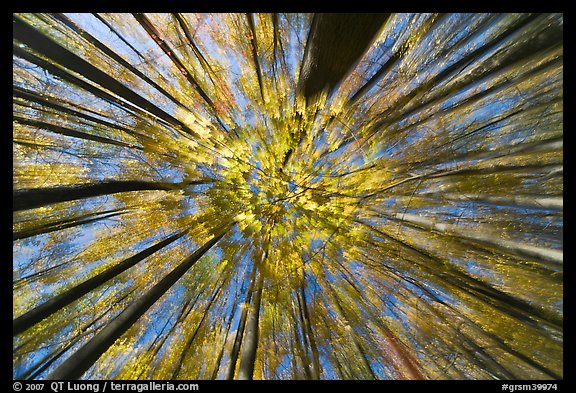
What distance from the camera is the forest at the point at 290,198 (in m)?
1.13

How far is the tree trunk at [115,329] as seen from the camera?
116cm

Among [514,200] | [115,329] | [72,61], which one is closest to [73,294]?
[115,329]

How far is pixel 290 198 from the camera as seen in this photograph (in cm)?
121

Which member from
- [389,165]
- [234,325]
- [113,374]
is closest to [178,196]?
[234,325]

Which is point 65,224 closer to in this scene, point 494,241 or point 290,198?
point 290,198

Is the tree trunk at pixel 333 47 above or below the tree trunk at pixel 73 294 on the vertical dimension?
above

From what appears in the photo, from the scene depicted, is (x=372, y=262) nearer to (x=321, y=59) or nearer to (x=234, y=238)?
(x=234, y=238)

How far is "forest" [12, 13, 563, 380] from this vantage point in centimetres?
113

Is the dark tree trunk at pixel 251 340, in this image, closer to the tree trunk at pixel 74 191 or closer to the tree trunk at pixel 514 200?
the tree trunk at pixel 74 191

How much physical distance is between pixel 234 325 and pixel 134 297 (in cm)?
48

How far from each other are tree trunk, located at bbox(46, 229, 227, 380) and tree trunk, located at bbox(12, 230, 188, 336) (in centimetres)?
14

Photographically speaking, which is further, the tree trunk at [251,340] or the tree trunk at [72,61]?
the tree trunk at [251,340]

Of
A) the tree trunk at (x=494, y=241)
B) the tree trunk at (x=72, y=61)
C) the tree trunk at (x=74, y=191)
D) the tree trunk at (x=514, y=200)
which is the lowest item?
the tree trunk at (x=74, y=191)

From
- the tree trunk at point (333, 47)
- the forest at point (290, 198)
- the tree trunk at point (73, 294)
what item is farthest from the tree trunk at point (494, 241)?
the tree trunk at point (73, 294)
